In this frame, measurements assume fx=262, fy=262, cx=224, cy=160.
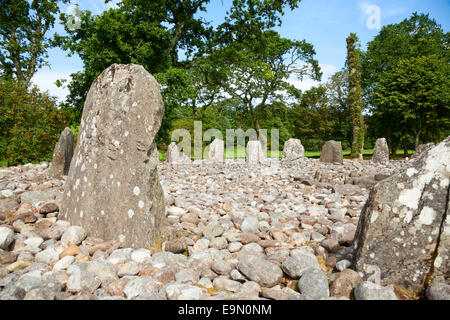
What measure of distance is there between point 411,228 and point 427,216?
0.15 meters

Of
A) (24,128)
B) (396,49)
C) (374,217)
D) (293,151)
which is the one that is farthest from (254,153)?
(396,49)

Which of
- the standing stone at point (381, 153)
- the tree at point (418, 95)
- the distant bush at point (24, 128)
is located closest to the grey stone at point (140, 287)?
the distant bush at point (24, 128)

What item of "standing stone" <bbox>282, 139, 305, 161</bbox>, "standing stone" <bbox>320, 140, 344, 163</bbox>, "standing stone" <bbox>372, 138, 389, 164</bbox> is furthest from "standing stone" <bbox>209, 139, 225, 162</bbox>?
"standing stone" <bbox>372, 138, 389, 164</bbox>

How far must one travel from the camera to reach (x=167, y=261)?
253 centimetres

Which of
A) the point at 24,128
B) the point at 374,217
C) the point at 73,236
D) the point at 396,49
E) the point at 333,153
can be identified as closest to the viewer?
the point at 374,217

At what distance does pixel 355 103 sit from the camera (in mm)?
22375

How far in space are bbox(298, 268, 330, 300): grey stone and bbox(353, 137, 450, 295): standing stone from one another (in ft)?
1.13

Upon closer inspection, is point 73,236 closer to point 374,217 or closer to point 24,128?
point 374,217

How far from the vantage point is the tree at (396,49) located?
96.4 ft

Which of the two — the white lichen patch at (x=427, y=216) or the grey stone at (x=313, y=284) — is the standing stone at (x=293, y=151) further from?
the grey stone at (x=313, y=284)

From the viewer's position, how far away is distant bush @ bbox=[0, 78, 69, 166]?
1094cm

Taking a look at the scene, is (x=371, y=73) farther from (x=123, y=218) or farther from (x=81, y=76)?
(x=123, y=218)

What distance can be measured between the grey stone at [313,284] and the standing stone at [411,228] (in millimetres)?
345
